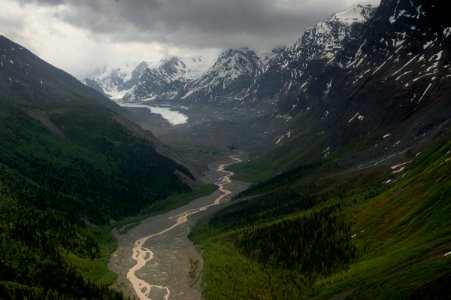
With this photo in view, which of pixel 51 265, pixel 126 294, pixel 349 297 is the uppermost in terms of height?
pixel 51 265

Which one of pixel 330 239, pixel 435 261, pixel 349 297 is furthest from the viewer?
pixel 330 239

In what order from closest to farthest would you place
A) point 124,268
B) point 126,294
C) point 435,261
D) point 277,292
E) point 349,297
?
point 435,261, point 349,297, point 277,292, point 126,294, point 124,268

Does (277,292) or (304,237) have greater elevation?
(304,237)

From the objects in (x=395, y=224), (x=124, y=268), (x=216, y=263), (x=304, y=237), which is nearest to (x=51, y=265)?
(x=124, y=268)

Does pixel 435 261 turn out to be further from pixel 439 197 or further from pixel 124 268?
pixel 124 268

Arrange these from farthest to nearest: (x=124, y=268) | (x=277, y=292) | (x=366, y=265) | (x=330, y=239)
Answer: (x=124, y=268) < (x=330, y=239) < (x=277, y=292) < (x=366, y=265)

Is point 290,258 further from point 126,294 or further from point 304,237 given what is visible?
point 126,294

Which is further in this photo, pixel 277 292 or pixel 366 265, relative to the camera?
pixel 277 292

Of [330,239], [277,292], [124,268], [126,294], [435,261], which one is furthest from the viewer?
[124,268]

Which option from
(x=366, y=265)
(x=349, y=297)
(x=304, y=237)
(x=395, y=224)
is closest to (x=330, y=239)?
(x=304, y=237)
